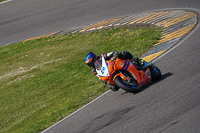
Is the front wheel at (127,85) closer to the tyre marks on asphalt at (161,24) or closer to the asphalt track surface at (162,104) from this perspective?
the asphalt track surface at (162,104)

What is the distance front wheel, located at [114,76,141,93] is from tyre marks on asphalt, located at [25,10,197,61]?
244 cm

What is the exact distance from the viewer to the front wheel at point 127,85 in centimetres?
775

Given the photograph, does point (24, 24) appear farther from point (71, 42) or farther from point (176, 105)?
point (176, 105)

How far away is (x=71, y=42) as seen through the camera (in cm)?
1466

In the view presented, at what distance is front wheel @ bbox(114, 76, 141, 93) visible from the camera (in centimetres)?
775

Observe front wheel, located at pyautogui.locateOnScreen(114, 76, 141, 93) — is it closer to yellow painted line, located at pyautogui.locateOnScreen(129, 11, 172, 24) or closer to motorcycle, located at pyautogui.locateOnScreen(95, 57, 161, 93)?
motorcycle, located at pyautogui.locateOnScreen(95, 57, 161, 93)

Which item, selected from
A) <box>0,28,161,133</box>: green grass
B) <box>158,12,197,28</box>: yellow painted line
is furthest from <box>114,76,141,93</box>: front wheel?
<box>158,12,197,28</box>: yellow painted line

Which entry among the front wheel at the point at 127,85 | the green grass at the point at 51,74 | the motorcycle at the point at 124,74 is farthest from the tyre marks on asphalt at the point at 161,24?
the front wheel at the point at 127,85

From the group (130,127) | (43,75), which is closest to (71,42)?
(43,75)

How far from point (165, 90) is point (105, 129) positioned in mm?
1813

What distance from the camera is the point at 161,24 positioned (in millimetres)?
12664

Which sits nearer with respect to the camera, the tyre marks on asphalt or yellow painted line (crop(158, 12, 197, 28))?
the tyre marks on asphalt

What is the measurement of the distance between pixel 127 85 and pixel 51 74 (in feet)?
17.6

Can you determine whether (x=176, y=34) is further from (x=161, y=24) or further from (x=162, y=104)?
(x=162, y=104)
